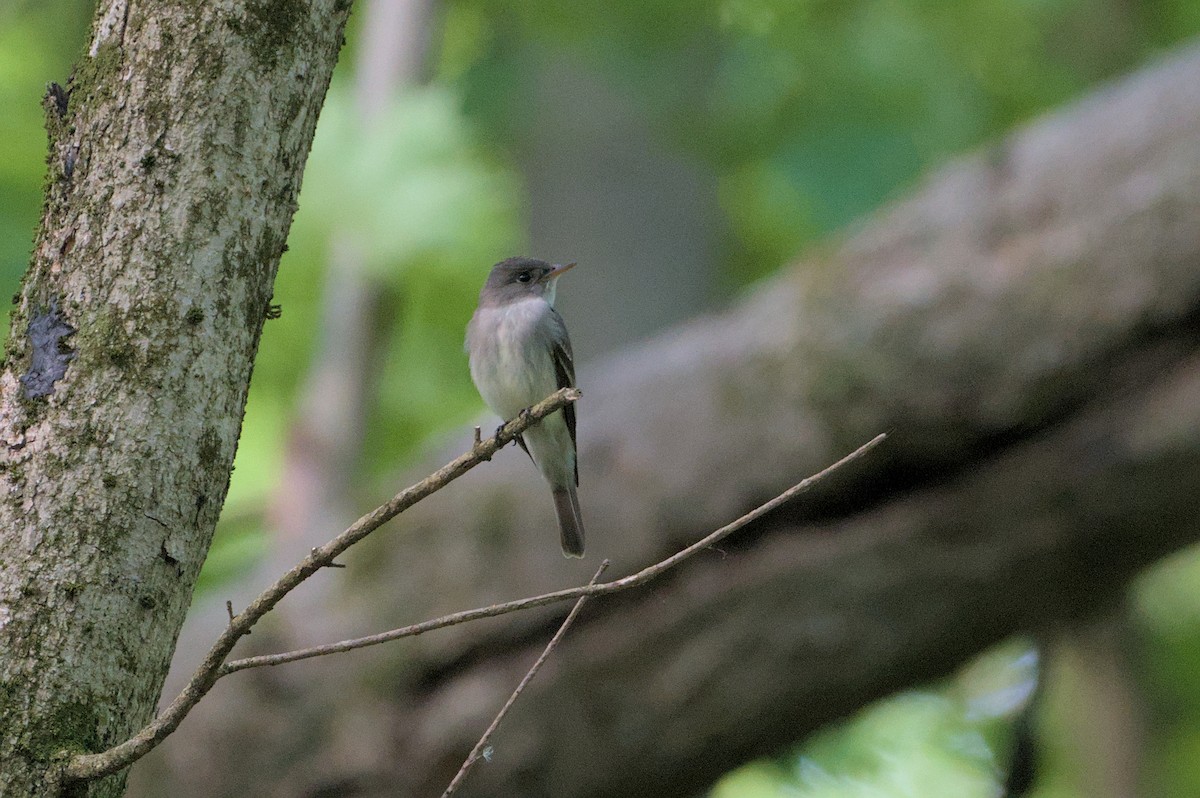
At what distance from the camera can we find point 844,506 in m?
5.34

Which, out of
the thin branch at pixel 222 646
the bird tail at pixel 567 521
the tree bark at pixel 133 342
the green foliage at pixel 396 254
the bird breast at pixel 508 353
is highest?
the green foliage at pixel 396 254

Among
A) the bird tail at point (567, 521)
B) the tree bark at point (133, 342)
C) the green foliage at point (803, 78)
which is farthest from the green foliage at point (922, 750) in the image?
the tree bark at point (133, 342)

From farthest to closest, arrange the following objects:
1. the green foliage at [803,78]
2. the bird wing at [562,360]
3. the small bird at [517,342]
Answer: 1. the green foliage at [803,78]
2. the bird wing at [562,360]
3. the small bird at [517,342]

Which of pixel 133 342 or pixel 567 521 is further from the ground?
pixel 567 521

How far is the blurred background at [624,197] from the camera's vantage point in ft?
20.2

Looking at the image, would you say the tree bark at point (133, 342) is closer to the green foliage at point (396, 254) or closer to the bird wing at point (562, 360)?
the bird wing at point (562, 360)

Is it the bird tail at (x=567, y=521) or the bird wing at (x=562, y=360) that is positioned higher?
the bird wing at (x=562, y=360)

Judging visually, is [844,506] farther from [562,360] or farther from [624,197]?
[624,197]

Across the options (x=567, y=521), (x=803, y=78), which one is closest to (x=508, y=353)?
(x=567, y=521)

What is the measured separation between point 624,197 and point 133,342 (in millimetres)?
4910

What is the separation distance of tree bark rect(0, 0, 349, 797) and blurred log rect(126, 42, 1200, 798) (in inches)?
134

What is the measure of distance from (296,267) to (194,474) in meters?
5.13

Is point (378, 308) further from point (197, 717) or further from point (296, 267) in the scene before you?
point (197, 717)

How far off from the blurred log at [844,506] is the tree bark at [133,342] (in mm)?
3394
